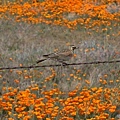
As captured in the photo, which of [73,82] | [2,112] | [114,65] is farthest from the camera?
[114,65]

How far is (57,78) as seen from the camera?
26.1 feet

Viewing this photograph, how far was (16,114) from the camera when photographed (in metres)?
6.08

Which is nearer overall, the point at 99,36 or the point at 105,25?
the point at 99,36

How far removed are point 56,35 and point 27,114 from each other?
Answer: 619cm

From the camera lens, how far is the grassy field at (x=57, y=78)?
6328mm

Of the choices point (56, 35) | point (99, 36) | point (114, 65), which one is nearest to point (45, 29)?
point (56, 35)

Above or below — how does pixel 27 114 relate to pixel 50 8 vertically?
below

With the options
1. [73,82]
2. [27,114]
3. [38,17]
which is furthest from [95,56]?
[38,17]

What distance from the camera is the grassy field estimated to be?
249 inches

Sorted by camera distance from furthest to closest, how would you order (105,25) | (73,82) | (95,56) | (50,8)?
(50,8), (105,25), (95,56), (73,82)

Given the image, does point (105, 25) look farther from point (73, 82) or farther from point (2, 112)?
point (2, 112)

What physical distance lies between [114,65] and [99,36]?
347 centimetres

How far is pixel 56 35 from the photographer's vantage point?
39.8ft

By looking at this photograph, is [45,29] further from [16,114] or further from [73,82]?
[16,114]
